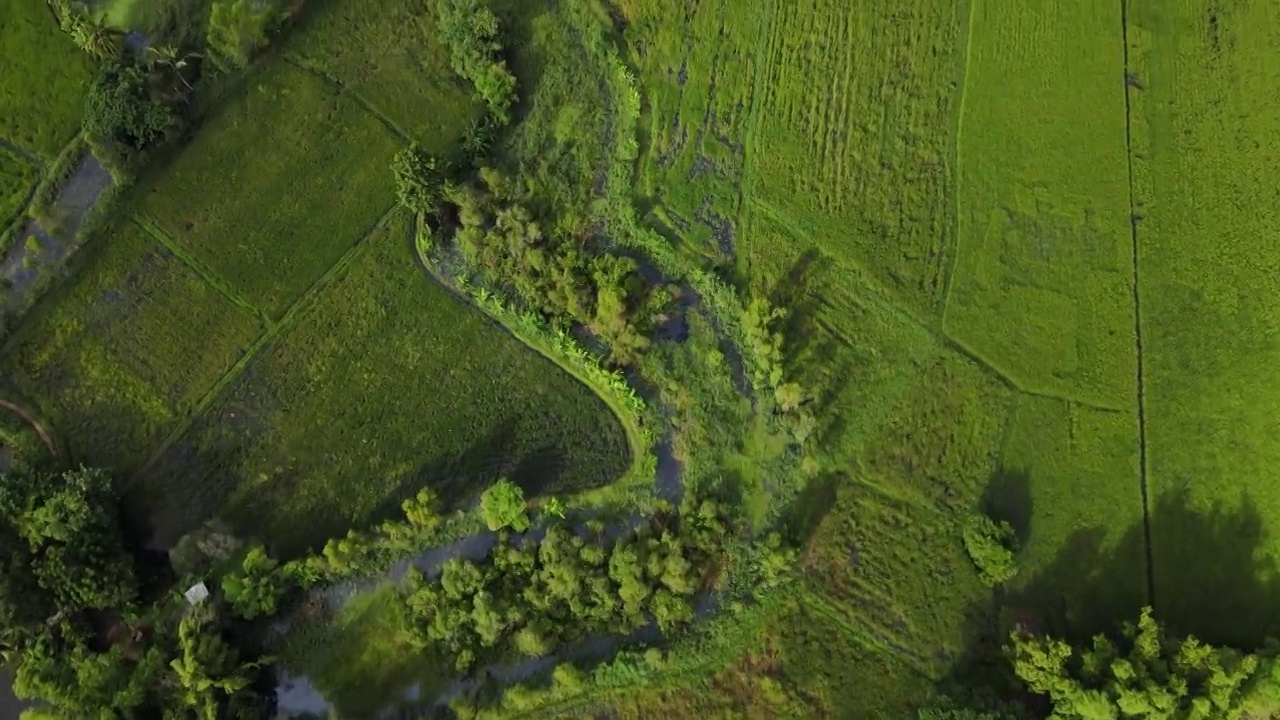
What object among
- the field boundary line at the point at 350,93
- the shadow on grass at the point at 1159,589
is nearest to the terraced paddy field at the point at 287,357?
the field boundary line at the point at 350,93

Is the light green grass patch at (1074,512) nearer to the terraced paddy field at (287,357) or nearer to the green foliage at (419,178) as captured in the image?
the terraced paddy field at (287,357)

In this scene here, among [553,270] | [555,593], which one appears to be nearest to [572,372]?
[553,270]

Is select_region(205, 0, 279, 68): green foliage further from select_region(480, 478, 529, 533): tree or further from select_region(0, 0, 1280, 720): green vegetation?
select_region(480, 478, 529, 533): tree

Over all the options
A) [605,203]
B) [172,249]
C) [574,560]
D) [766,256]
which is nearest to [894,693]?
[574,560]

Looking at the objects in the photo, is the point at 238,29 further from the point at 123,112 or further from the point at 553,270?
the point at 553,270

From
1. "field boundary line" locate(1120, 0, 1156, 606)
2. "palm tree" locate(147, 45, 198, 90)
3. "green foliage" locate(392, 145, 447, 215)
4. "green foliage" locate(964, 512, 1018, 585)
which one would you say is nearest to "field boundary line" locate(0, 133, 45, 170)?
"palm tree" locate(147, 45, 198, 90)
